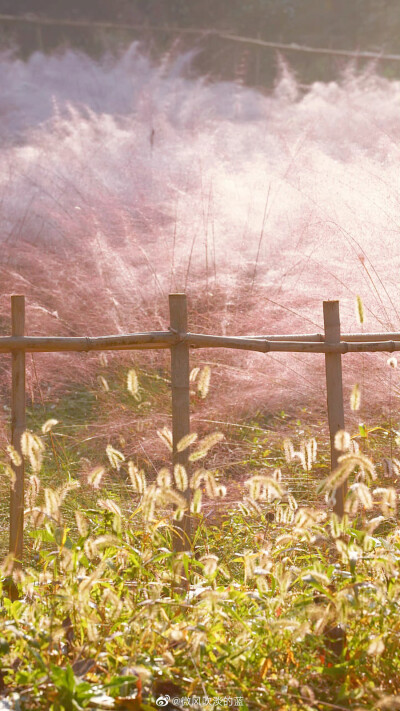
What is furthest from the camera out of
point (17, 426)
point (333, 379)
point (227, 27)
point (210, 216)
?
point (227, 27)

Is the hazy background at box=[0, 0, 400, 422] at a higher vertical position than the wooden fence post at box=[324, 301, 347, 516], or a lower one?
higher

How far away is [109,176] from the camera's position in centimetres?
598

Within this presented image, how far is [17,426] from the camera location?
237cm

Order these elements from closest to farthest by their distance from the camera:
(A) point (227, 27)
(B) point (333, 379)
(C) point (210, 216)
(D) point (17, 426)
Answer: (D) point (17, 426)
(B) point (333, 379)
(C) point (210, 216)
(A) point (227, 27)

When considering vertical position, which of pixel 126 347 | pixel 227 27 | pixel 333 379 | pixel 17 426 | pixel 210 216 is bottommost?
pixel 17 426

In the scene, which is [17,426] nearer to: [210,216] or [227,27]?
[210,216]

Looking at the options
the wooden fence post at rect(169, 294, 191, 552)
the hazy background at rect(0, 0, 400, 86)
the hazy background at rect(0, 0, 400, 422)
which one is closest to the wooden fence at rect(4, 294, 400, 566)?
the wooden fence post at rect(169, 294, 191, 552)

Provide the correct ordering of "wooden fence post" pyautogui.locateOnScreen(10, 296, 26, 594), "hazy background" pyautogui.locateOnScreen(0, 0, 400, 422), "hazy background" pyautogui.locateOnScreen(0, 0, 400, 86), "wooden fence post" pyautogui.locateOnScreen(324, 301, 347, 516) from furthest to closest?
1. "hazy background" pyautogui.locateOnScreen(0, 0, 400, 86)
2. "hazy background" pyautogui.locateOnScreen(0, 0, 400, 422)
3. "wooden fence post" pyautogui.locateOnScreen(324, 301, 347, 516)
4. "wooden fence post" pyautogui.locateOnScreen(10, 296, 26, 594)

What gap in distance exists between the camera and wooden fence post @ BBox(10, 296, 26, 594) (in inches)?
91.7

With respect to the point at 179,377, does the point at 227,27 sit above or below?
above

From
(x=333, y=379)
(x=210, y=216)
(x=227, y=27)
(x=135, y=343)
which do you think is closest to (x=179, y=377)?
(x=135, y=343)

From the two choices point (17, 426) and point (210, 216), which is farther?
point (210, 216)

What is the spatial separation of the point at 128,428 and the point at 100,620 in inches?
82.0

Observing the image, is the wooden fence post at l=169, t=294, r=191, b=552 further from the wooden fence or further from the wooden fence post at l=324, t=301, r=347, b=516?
the wooden fence post at l=324, t=301, r=347, b=516
